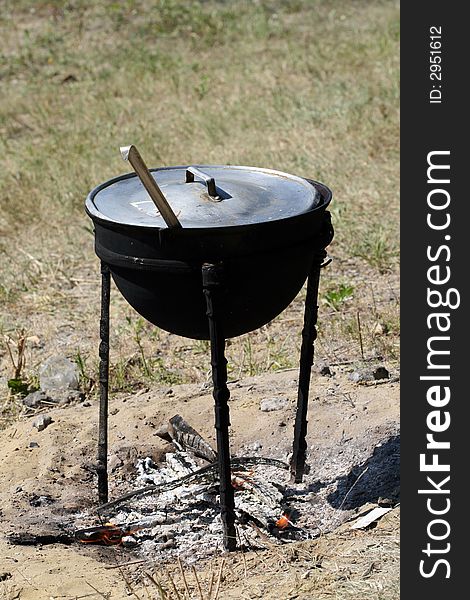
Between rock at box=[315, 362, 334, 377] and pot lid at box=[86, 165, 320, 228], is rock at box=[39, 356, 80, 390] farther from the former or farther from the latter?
pot lid at box=[86, 165, 320, 228]

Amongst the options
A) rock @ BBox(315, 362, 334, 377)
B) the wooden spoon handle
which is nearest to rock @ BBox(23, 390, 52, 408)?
rock @ BBox(315, 362, 334, 377)

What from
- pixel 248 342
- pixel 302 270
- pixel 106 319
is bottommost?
pixel 248 342

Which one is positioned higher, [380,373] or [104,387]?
[104,387]

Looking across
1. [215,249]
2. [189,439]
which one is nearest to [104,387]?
[189,439]

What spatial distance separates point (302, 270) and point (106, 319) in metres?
0.74

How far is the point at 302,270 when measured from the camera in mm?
3158

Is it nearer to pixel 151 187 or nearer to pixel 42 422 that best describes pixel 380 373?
pixel 42 422

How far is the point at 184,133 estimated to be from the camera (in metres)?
7.97

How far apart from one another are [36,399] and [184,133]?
395 centimetres

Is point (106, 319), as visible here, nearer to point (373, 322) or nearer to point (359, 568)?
point (359, 568)

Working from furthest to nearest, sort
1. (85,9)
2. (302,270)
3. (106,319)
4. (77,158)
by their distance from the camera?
1. (85,9)
2. (77,158)
3. (106,319)
4. (302,270)

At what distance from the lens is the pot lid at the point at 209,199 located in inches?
116

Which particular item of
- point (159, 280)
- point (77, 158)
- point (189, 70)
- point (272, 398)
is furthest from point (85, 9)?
point (159, 280)

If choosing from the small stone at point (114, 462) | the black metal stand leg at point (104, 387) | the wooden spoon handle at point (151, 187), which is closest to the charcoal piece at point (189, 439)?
the small stone at point (114, 462)
